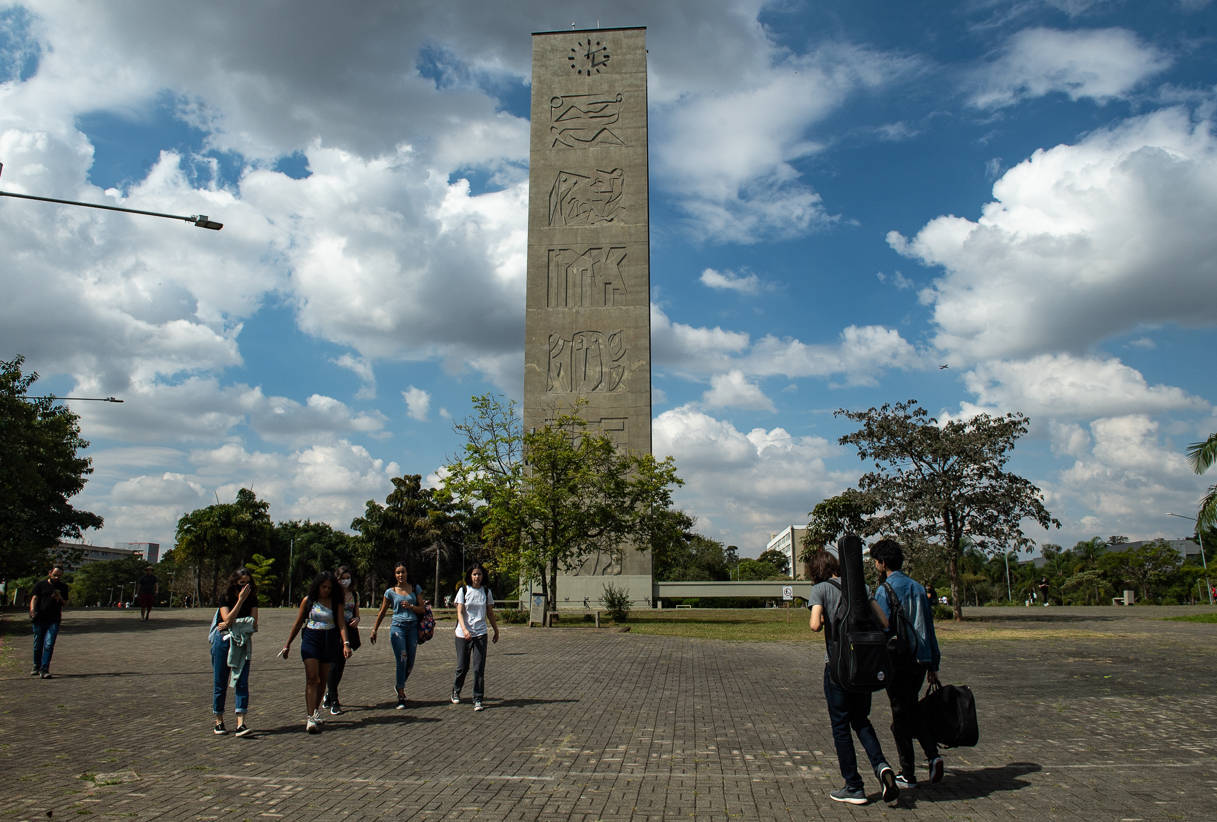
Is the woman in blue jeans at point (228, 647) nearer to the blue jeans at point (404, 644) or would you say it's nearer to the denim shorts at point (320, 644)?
the denim shorts at point (320, 644)

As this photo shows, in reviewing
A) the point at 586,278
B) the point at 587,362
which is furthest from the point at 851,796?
the point at 586,278

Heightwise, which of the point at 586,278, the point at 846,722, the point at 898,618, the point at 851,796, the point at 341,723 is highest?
the point at 586,278

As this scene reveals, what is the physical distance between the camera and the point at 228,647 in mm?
8523

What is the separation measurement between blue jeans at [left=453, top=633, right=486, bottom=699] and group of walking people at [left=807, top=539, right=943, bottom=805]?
496 centimetres

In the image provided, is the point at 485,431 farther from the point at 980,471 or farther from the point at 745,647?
the point at 980,471

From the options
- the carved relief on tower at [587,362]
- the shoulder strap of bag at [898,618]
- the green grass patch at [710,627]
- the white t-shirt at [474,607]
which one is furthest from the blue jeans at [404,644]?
the carved relief on tower at [587,362]

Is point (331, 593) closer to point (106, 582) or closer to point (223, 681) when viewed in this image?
point (223, 681)

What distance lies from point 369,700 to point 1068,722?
8419 mm

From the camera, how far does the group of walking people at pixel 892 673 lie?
19.4 ft

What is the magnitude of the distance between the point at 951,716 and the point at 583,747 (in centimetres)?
341

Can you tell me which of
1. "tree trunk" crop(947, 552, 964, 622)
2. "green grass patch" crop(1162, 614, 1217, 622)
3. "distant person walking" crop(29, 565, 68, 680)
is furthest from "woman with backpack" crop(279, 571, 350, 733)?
"green grass patch" crop(1162, 614, 1217, 622)

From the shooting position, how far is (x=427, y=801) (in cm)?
592

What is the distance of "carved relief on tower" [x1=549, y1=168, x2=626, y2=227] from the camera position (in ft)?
147

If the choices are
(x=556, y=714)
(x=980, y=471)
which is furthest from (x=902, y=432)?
(x=556, y=714)
